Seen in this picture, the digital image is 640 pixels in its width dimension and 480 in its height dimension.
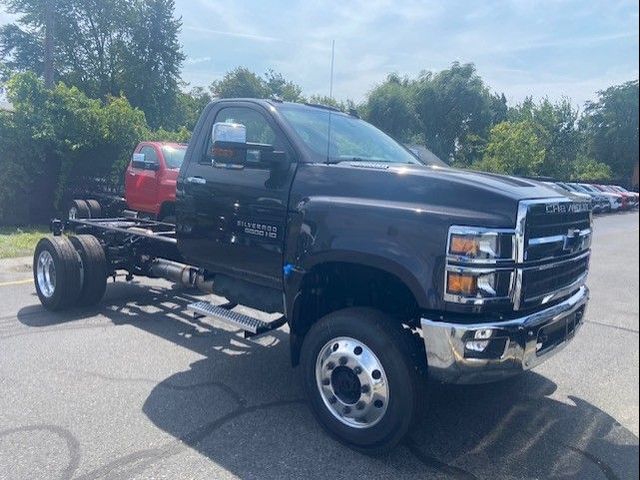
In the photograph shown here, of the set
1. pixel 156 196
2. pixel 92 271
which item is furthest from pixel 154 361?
pixel 156 196

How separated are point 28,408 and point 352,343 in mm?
2381

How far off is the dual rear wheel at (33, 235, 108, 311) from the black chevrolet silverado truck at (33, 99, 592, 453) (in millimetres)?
1959

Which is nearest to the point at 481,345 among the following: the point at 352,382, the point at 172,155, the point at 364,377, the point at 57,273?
the point at 364,377

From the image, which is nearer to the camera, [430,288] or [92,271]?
[430,288]

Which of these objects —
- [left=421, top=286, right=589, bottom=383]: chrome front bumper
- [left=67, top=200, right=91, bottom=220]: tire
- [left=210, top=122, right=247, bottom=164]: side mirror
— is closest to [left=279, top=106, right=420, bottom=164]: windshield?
[left=210, top=122, right=247, bottom=164]: side mirror

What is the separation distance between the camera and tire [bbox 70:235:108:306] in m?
6.35

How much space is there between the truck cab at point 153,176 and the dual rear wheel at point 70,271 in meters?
4.39

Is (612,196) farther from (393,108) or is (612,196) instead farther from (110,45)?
(110,45)

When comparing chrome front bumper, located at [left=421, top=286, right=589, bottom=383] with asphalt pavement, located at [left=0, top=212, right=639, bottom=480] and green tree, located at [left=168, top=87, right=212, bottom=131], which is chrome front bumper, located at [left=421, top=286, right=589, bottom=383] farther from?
green tree, located at [left=168, top=87, right=212, bottom=131]

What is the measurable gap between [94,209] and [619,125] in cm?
1331

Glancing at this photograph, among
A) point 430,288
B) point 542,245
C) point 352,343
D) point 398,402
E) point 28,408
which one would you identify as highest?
point 542,245

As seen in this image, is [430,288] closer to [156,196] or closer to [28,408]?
[28,408]

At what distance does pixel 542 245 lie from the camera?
3.38 metres

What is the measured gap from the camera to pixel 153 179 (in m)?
11.9
